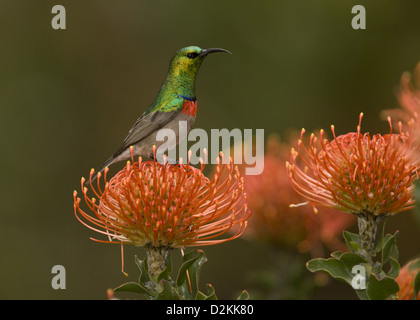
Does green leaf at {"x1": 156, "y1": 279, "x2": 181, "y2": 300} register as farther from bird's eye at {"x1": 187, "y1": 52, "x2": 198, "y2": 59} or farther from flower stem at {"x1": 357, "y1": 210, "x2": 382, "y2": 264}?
bird's eye at {"x1": 187, "y1": 52, "x2": 198, "y2": 59}

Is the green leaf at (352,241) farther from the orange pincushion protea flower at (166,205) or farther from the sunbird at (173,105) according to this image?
the sunbird at (173,105)

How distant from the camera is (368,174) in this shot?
8.61 ft

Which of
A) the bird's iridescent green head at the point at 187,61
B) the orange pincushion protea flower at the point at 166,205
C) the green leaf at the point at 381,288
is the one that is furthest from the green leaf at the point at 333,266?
the bird's iridescent green head at the point at 187,61

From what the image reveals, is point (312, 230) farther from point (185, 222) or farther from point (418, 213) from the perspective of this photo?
point (418, 213)

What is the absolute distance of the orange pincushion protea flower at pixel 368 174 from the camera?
2.59 m

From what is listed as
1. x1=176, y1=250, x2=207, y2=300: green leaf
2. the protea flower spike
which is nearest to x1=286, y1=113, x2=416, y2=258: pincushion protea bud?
the protea flower spike

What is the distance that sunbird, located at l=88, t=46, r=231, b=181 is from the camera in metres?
3.30

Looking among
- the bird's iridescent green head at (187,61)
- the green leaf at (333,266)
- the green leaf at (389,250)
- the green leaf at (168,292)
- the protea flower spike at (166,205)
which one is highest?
the bird's iridescent green head at (187,61)

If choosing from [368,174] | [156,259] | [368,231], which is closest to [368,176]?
[368,174]

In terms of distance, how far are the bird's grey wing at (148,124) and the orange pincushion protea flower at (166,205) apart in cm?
57

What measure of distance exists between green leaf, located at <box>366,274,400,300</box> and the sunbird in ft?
4.66

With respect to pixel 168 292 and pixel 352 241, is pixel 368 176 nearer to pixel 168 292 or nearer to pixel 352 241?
pixel 352 241

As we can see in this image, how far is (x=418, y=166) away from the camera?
262 cm
